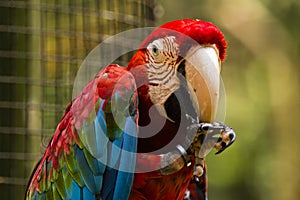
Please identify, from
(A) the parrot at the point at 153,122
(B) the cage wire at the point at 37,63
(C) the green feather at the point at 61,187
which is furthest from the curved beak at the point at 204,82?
(B) the cage wire at the point at 37,63

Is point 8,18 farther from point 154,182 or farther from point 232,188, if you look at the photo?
point 232,188

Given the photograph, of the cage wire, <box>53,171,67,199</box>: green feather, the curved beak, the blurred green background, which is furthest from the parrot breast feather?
the blurred green background

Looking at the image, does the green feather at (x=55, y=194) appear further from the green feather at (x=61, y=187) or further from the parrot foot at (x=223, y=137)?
the parrot foot at (x=223, y=137)

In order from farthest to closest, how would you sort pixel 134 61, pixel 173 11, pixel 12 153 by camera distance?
pixel 173 11 < pixel 12 153 < pixel 134 61

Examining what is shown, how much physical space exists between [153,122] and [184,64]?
0.19m

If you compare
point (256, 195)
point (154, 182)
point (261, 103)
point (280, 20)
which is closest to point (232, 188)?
point (256, 195)

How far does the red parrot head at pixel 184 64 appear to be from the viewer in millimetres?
1881

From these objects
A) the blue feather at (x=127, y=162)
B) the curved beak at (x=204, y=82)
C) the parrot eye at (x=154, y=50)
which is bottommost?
the blue feather at (x=127, y=162)

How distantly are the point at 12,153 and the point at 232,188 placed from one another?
12.7 feet

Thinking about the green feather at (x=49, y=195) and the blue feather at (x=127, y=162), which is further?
the green feather at (x=49, y=195)

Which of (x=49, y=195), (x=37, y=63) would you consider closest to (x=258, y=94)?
(x=37, y=63)

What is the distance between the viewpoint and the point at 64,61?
338cm

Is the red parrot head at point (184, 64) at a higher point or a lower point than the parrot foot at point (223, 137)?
higher

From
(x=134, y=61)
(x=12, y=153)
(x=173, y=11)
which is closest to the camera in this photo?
(x=134, y=61)
